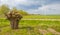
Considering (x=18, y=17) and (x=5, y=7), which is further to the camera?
(x=5, y=7)

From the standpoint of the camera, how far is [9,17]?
44.7 ft

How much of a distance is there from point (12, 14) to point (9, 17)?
13.5 inches

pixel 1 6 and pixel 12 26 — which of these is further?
pixel 1 6

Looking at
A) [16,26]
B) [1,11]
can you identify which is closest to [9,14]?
[16,26]

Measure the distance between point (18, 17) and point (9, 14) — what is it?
2.39 ft

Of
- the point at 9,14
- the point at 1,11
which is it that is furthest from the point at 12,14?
the point at 1,11

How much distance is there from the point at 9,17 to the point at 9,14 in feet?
0.80

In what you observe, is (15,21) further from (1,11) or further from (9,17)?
(1,11)

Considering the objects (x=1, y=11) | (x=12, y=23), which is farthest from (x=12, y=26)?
(x=1, y=11)

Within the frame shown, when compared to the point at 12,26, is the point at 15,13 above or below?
above

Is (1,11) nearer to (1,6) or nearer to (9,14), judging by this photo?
(1,6)

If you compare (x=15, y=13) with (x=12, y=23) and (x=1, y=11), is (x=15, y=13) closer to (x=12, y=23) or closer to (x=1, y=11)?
(x=12, y=23)

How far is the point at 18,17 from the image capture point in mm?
13570

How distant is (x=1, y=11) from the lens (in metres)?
38.1
